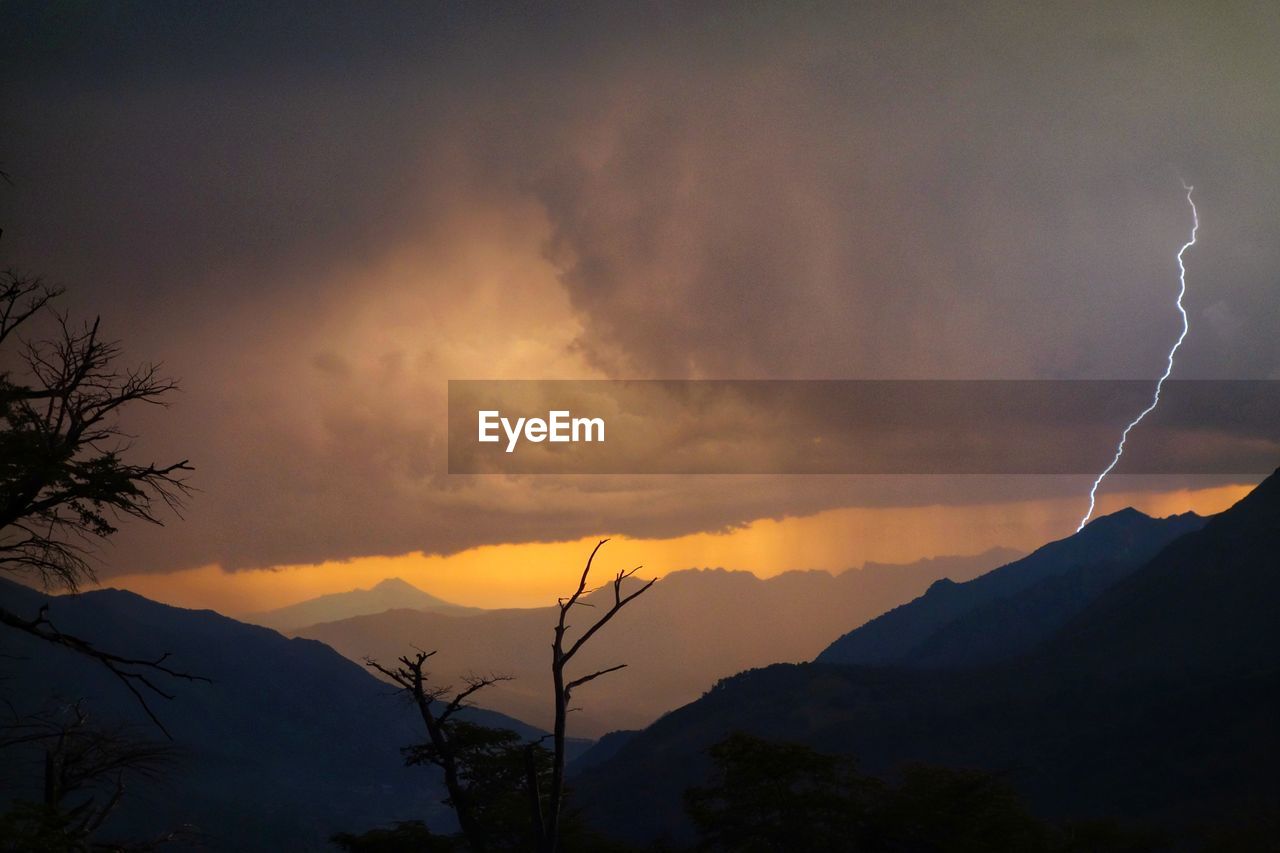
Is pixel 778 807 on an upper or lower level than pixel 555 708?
lower

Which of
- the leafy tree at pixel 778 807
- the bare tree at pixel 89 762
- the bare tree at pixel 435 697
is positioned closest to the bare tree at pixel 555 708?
the bare tree at pixel 435 697

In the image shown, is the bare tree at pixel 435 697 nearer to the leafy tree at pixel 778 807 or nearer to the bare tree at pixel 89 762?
the bare tree at pixel 89 762

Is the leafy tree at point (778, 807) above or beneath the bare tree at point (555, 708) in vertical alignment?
beneath

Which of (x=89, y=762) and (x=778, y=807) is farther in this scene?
Answer: (x=778, y=807)

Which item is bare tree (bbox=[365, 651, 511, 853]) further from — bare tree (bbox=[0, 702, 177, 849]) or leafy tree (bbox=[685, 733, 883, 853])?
leafy tree (bbox=[685, 733, 883, 853])

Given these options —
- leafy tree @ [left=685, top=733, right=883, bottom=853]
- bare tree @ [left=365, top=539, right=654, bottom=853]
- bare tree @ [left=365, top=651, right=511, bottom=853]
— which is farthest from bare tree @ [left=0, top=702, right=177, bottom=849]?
leafy tree @ [left=685, top=733, right=883, bottom=853]

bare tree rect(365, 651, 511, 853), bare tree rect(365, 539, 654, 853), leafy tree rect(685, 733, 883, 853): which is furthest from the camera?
leafy tree rect(685, 733, 883, 853)

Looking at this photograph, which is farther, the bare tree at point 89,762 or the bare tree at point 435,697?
the bare tree at point 435,697

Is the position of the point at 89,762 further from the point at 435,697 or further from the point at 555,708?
the point at 435,697

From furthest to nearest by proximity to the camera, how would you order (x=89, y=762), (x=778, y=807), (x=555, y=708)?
(x=778, y=807), (x=555, y=708), (x=89, y=762)

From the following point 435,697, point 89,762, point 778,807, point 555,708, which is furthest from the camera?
point 778,807

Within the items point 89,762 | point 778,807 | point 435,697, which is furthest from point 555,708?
point 778,807

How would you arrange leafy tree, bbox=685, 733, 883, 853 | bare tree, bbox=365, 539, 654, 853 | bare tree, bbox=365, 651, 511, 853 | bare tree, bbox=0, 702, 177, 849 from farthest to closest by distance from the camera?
leafy tree, bbox=685, 733, 883, 853 < bare tree, bbox=365, 651, 511, 853 < bare tree, bbox=365, 539, 654, 853 < bare tree, bbox=0, 702, 177, 849

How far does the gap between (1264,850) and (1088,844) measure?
98.7 feet
